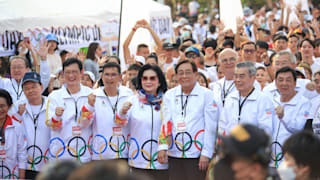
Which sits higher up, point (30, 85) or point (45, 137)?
point (30, 85)

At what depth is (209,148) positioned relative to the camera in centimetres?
624

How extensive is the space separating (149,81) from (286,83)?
1.61 metres

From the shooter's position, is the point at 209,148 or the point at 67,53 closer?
the point at 209,148

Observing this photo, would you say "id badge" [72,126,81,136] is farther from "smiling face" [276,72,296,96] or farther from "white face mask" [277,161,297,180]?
"white face mask" [277,161,297,180]

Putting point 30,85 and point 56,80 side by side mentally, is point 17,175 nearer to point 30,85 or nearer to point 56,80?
point 30,85

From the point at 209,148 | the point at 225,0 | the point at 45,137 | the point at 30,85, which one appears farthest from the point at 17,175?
the point at 225,0

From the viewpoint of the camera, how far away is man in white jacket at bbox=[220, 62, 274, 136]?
6.17 meters

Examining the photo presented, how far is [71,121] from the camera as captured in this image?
20.8 feet

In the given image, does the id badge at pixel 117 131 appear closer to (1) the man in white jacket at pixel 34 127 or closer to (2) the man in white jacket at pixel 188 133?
(2) the man in white jacket at pixel 188 133

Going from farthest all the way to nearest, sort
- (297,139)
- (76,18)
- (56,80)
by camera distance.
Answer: (76,18) → (56,80) → (297,139)

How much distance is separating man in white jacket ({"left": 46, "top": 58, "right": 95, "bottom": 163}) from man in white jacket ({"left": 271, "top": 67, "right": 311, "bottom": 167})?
84.7 inches

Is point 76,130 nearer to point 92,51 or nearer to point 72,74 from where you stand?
point 72,74

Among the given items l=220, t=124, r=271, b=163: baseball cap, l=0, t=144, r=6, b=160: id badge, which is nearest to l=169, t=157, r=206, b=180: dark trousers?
l=0, t=144, r=6, b=160: id badge

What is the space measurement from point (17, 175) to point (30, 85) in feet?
3.50
